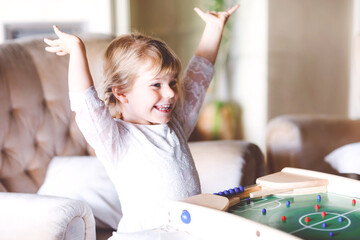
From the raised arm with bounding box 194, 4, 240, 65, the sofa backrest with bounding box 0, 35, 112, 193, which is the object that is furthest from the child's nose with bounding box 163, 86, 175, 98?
the sofa backrest with bounding box 0, 35, 112, 193

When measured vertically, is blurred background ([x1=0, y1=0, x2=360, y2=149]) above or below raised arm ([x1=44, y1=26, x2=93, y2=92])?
below

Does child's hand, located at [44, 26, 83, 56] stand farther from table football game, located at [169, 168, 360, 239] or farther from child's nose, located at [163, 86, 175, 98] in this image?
table football game, located at [169, 168, 360, 239]

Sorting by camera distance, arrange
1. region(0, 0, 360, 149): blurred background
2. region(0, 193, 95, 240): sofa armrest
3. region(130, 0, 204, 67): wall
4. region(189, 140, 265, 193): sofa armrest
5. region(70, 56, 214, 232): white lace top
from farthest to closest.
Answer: region(130, 0, 204, 67): wall < region(0, 0, 360, 149): blurred background < region(189, 140, 265, 193): sofa armrest < region(70, 56, 214, 232): white lace top < region(0, 193, 95, 240): sofa armrest

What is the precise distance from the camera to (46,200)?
40.1 inches

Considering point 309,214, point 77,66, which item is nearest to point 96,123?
point 77,66

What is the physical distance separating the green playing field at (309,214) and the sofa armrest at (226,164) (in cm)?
43

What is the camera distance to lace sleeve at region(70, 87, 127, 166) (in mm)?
977

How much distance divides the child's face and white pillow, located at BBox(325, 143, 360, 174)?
2.27 feet

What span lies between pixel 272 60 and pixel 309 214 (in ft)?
7.73

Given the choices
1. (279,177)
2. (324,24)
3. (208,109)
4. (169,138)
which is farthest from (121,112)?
(324,24)

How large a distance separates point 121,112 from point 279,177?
1.56 feet

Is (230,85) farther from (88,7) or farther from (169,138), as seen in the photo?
(169,138)

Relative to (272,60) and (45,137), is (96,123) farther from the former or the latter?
(272,60)

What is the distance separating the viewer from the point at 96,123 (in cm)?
100
